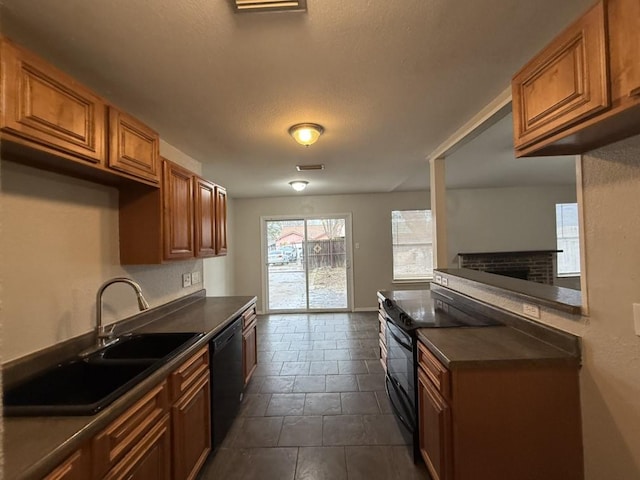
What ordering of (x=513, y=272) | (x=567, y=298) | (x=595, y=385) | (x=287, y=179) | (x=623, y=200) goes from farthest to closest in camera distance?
(x=513, y=272) < (x=287, y=179) < (x=567, y=298) < (x=595, y=385) < (x=623, y=200)

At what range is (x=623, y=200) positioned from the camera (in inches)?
52.4

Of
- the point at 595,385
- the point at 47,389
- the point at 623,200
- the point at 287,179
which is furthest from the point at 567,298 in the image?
the point at 287,179

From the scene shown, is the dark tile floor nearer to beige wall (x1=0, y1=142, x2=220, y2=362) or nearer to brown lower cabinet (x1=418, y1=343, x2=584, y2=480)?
brown lower cabinet (x1=418, y1=343, x2=584, y2=480)

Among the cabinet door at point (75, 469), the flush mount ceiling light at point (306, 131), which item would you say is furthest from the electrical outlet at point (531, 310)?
the cabinet door at point (75, 469)

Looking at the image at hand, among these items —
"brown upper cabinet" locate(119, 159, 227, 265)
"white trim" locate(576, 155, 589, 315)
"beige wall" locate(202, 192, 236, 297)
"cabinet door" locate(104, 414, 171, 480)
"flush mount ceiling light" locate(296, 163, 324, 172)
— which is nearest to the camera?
"cabinet door" locate(104, 414, 171, 480)

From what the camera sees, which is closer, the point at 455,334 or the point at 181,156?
the point at 455,334

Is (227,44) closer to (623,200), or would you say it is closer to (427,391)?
(623,200)

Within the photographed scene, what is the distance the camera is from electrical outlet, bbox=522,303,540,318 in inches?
70.3

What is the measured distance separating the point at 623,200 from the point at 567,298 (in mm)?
619

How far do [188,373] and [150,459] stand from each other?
453 millimetres

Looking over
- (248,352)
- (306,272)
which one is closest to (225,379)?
(248,352)

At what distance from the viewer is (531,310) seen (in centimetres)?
183

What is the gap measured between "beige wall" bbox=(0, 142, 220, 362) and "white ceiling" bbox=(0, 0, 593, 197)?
0.66m

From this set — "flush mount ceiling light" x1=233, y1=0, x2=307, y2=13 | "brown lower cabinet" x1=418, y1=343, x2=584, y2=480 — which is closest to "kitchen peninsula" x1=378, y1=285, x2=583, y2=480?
"brown lower cabinet" x1=418, y1=343, x2=584, y2=480
